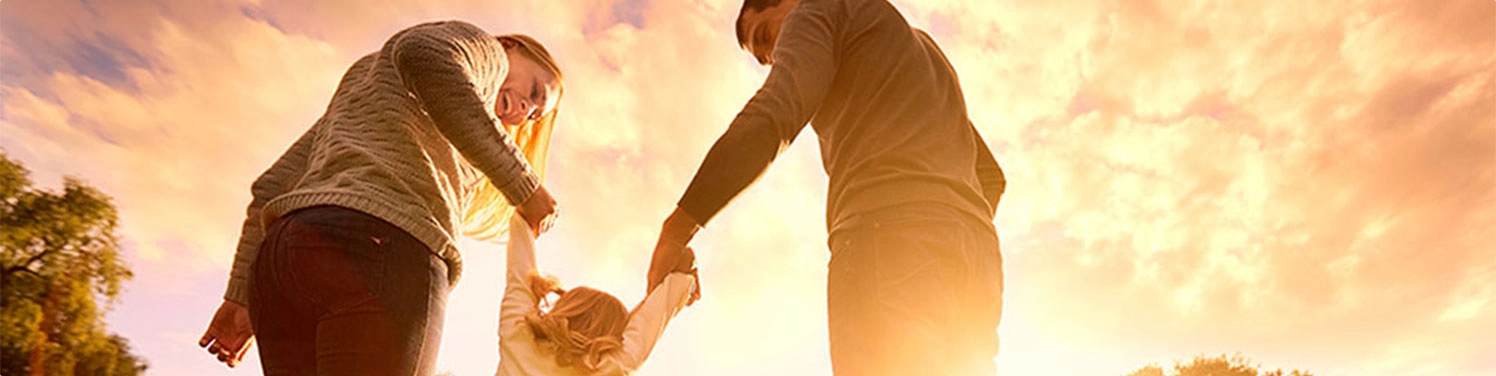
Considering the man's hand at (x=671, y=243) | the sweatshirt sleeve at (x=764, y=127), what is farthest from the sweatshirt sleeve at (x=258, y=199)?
the sweatshirt sleeve at (x=764, y=127)

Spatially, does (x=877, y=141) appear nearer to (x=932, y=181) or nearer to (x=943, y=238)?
(x=932, y=181)

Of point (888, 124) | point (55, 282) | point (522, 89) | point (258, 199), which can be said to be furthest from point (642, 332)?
point (55, 282)

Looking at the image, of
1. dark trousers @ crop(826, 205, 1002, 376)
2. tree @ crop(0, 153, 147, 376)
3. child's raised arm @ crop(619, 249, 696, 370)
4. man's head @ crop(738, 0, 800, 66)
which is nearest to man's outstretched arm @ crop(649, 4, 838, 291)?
dark trousers @ crop(826, 205, 1002, 376)

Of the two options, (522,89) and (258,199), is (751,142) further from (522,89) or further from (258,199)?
(258,199)

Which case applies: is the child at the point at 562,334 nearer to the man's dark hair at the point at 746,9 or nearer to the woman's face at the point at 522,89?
the woman's face at the point at 522,89

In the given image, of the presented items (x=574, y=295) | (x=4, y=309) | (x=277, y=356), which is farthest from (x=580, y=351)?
(x=4, y=309)

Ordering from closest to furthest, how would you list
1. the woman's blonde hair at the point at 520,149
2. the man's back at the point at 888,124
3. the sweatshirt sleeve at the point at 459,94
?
the man's back at the point at 888,124, the sweatshirt sleeve at the point at 459,94, the woman's blonde hair at the point at 520,149

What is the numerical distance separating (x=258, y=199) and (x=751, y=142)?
1679mm

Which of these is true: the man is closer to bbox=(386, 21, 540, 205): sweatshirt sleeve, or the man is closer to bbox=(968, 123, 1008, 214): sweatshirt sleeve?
bbox=(968, 123, 1008, 214): sweatshirt sleeve

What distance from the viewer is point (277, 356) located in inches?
92.2

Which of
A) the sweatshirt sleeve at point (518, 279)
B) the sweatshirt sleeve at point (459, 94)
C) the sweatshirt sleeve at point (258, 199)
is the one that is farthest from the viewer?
the sweatshirt sleeve at point (518, 279)

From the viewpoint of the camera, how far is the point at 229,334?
116 inches

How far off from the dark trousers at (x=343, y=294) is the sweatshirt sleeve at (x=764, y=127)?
76 cm

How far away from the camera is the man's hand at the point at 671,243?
2.30 metres
